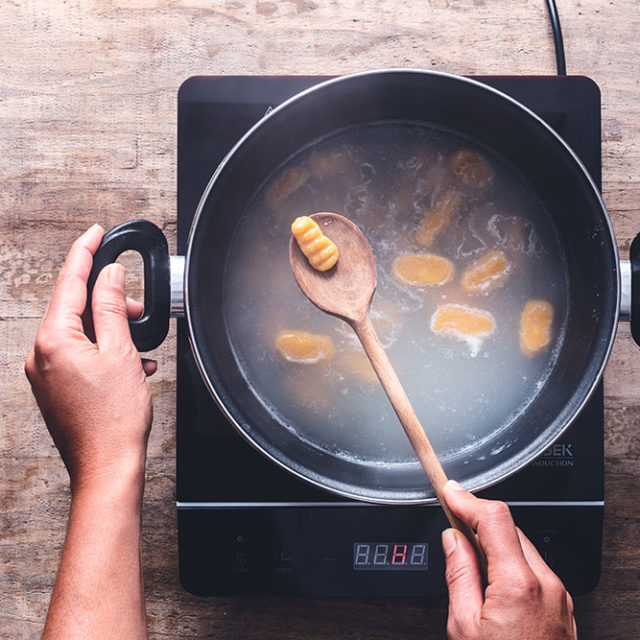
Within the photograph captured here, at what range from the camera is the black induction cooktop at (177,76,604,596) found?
0.90 m

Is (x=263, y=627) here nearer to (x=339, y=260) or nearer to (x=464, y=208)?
(x=339, y=260)

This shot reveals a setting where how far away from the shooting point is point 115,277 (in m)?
0.75

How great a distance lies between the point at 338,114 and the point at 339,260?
23 cm

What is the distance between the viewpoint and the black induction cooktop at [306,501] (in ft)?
2.97

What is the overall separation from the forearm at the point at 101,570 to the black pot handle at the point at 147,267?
171 millimetres

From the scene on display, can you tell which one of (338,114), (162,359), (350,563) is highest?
(338,114)

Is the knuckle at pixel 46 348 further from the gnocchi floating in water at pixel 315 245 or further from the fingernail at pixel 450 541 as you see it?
the fingernail at pixel 450 541

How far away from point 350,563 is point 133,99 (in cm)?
76

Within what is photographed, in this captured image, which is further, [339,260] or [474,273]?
[474,273]

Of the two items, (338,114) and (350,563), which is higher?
(338,114)

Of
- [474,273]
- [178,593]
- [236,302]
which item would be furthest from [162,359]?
[474,273]

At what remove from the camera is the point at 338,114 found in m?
0.95

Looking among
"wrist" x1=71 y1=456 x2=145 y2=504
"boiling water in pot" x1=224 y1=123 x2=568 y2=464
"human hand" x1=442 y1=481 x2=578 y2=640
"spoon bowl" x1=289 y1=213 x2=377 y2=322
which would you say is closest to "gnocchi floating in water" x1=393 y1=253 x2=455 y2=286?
"boiling water in pot" x1=224 y1=123 x2=568 y2=464

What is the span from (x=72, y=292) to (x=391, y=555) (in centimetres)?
57
